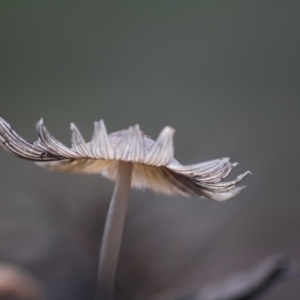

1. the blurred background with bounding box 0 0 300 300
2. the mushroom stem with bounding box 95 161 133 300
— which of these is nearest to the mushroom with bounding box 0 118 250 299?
the mushroom stem with bounding box 95 161 133 300

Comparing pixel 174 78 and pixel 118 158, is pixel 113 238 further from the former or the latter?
pixel 174 78

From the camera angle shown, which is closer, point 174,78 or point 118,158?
point 118,158

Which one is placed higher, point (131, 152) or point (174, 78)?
point (174, 78)

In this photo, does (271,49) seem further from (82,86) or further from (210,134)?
(82,86)

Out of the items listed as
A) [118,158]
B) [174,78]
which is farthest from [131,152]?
Result: [174,78]

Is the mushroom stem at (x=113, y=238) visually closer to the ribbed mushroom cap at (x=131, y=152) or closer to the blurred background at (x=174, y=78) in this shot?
the ribbed mushroom cap at (x=131, y=152)

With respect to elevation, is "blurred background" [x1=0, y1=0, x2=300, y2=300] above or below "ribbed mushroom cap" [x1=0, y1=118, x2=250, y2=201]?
above

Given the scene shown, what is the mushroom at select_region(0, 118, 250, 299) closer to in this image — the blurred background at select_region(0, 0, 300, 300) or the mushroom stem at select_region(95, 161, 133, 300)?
the mushroom stem at select_region(95, 161, 133, 300)

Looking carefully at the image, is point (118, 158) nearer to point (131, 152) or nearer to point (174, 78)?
point (131, 152)

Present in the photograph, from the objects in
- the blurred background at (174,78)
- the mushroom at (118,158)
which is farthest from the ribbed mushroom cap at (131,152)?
the blurred background at (174,78)

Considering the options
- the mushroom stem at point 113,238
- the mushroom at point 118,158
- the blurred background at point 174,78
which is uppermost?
the blurred background at point 174,78
